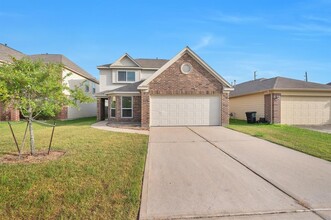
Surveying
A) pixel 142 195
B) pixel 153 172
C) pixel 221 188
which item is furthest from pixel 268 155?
pixel 142 195

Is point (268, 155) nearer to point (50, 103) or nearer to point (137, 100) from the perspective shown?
point (50, 103)

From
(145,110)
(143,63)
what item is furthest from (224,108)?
(143,63)

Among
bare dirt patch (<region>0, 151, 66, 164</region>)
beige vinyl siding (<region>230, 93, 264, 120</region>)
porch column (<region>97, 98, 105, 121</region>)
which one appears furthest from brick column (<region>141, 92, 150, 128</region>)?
beige vinyl siding (<region>230, 93, 264, 120</region>)

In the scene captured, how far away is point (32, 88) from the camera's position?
6.46 m

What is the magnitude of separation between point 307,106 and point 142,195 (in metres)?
18.3

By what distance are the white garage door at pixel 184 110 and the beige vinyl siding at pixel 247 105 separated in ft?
17.9

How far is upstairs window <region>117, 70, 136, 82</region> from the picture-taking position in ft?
76.7

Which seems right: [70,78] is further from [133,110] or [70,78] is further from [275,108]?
[275,108]

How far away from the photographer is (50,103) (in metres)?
7.02

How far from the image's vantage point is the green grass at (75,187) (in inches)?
142

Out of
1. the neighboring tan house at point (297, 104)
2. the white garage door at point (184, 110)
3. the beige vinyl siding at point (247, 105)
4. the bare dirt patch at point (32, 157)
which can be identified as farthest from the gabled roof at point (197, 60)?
the bare dirt patch at point (32, 157)

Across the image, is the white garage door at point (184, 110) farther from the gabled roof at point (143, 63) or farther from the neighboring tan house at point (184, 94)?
the gabled roof at point (143, 63)

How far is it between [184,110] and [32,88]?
1114 centimetres

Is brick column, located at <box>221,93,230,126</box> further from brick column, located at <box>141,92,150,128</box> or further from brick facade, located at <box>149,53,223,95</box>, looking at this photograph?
brick column, located at <box>141,92,150,128</box>
